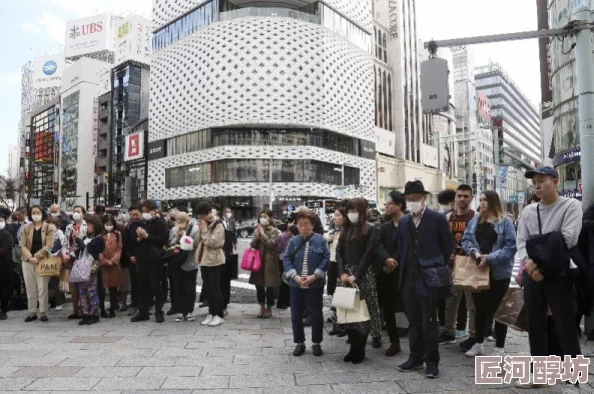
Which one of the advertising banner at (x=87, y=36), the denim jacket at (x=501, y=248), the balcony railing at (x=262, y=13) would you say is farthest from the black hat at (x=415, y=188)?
the advertising banner at (x=87, y=36)

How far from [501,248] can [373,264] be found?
1.42 meters

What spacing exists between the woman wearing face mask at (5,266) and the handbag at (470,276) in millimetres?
7198

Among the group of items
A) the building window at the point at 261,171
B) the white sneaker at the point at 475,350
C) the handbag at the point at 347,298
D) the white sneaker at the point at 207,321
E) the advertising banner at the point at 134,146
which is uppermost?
the advertising banner at the point at 134,146

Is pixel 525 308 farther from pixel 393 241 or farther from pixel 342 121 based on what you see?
pixel 342 121

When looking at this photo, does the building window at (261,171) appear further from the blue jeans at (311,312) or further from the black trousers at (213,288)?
the blue jeans at (311,312)

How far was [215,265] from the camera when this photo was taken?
716 cm

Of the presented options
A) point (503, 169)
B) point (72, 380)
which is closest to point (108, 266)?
point (72, 380)

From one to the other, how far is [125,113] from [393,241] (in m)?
83.6

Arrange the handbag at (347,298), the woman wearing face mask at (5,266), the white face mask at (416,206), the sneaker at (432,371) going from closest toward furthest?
the sneaker at (432,371) < the white face mask at (416,206) < the handbag at (347,298) < the woman wearing face mask at (5,266)

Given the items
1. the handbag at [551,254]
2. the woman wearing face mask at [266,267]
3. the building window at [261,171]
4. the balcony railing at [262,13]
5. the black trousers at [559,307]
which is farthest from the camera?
→ the balcony railing at [262,13]

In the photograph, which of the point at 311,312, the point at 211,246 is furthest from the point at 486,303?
the point at 211,246

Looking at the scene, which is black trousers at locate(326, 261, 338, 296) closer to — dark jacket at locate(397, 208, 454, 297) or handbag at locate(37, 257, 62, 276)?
dark jacket at locate(397, 208, 454, 297)

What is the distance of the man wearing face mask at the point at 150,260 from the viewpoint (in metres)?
7.58

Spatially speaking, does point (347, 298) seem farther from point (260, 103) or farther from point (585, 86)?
point (260, 103)
